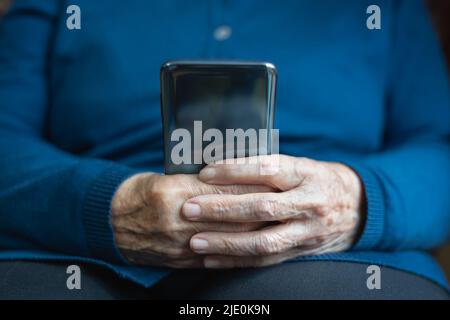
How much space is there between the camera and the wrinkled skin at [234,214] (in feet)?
1.83

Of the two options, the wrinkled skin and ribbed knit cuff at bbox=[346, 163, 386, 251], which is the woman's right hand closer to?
the wrinkled skin

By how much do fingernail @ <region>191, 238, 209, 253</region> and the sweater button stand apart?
1.01 feet

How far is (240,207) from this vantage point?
56 centimetres

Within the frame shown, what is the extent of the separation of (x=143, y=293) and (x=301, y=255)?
189mm

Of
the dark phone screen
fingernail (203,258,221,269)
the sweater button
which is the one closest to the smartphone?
the dark phone screen

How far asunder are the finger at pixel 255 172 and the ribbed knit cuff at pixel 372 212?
0.10 meters

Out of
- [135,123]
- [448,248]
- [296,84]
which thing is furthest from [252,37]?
[448,248]

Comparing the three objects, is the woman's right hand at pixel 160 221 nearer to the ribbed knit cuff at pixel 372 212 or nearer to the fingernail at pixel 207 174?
the fingernail at pixel 207 174

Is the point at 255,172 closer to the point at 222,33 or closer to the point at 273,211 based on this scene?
the point at 273,211

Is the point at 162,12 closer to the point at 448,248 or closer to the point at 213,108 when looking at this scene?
the point at 213,108

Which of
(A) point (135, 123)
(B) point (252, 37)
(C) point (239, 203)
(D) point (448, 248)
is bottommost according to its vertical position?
(D) point (448, 248)

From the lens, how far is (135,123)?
731 millimetres

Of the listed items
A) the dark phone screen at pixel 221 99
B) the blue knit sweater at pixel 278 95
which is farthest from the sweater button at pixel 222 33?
the dark phone screen at pixel 221 99

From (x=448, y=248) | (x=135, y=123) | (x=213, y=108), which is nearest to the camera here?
(x=213, y=108)
